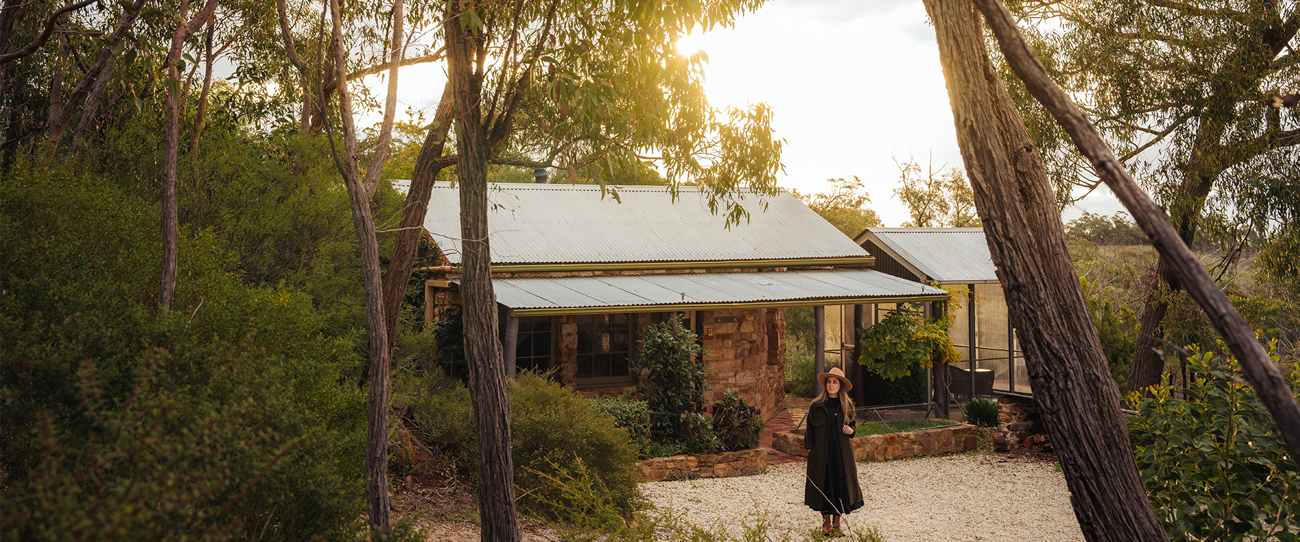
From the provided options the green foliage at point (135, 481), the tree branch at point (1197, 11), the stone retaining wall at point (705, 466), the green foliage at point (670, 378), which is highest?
the tree branch at point (1197, 11)

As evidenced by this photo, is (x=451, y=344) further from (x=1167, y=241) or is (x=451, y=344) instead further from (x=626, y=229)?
(x=1167, y=241)

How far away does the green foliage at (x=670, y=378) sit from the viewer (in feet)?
31.3

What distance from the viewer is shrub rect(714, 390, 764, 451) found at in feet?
31.9

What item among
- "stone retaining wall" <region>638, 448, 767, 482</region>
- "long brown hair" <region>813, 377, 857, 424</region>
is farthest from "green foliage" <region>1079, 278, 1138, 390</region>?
"long brown hair" <region>813, 377, 857, 424</region>

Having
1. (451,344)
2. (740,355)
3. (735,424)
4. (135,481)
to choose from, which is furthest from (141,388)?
(740,355)

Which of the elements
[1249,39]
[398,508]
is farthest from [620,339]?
[1249,39]

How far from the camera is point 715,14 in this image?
21.5 ft

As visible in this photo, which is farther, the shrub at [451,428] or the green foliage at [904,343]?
the green foliage at [904,343]

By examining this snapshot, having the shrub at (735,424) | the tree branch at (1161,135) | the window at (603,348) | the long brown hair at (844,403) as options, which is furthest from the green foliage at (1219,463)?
the window at (603,348)

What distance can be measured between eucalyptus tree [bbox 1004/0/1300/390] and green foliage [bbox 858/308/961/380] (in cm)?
267

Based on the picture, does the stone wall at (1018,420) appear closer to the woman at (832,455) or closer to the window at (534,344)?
the woman at (832,455)

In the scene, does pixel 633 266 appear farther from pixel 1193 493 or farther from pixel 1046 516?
pixel 1193 493

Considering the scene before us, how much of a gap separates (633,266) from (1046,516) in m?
6.60

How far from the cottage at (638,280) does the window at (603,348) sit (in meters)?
0.02
